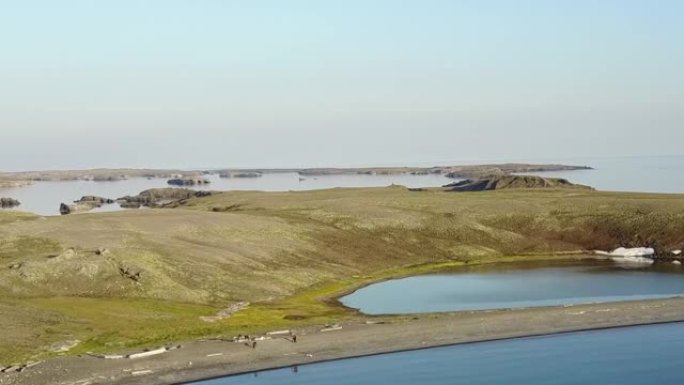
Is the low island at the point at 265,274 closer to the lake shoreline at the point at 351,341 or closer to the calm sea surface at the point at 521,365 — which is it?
the lake shoreline at the point at 351,341

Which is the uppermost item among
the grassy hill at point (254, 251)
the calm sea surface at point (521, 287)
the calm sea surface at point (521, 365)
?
the grassy hill at point (254, 251)

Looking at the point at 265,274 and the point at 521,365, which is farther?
the point at 265,274

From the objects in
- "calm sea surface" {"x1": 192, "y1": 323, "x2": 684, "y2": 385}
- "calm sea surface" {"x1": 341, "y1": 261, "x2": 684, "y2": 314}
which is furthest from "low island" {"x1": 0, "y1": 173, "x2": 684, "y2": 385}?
"calm sea surface" {"x1": 341, "y1": 261, "x2": 684, "y2": 314}

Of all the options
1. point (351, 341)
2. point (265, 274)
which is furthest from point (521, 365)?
point (265, 274)

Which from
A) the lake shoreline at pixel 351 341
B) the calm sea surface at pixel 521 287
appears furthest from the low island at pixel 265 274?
the calm sea surface at pixel 521 287

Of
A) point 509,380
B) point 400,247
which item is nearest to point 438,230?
point 400,247

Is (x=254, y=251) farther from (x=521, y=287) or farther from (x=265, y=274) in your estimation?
(x=521, y=287)
